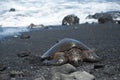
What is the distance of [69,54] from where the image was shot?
22.4 feet

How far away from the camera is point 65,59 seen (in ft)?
22.2

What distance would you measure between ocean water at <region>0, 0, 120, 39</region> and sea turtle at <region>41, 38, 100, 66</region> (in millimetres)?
5197

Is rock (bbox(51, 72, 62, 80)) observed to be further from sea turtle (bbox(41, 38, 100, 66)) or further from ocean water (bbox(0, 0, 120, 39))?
ocean water (bbox(0, 0, 120, 39))

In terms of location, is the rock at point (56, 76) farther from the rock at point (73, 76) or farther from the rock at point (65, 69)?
the rock at point (65, 69)

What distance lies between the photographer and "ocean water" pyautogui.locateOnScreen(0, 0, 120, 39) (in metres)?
16.0

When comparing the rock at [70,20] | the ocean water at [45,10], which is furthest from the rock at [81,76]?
the rock at [70,20]

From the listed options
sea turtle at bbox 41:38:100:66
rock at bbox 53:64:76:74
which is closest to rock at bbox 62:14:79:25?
sea turtle at bbox 41:38:100:66

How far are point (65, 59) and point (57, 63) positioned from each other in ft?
0.59

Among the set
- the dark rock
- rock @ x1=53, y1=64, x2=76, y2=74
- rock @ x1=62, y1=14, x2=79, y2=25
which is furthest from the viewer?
rock @ x1=62, y1=14, x2=79, y2=25

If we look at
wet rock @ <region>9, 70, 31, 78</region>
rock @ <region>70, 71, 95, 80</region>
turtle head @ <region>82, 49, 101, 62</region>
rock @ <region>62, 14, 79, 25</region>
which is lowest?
A: wet rock @ <region>9, 70, 31, 78</region>

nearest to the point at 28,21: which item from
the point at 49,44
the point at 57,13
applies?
the point at 57,13

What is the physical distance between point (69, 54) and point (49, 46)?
7.94 feet

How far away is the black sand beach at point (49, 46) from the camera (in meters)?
6.28

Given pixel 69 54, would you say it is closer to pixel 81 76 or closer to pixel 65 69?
pixel 65 69
